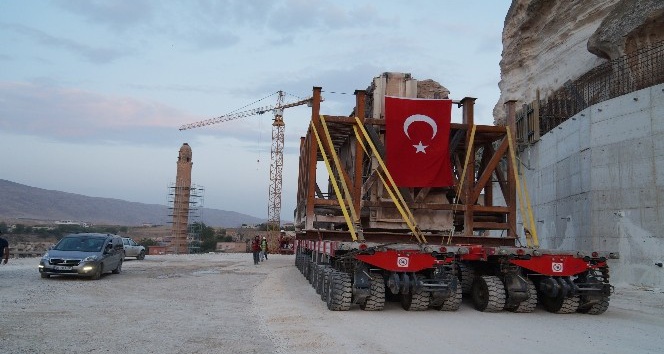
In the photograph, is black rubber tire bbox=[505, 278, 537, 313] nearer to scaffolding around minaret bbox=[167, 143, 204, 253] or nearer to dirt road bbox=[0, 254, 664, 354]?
dirt road bbox=[0, 254, 664, 354]

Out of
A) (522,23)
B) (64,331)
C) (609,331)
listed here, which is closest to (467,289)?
(609,331)

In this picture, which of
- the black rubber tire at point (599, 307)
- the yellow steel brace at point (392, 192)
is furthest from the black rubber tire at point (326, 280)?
the black rubber tire at point (599, 307)

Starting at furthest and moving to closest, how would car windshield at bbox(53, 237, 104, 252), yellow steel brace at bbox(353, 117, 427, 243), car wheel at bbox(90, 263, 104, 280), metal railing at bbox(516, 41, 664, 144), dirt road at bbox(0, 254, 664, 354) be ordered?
1. metal railing at bbox(516, 41, 664, 144)
2. car windshield at bbox(53, 237, 104, 252)
3. car wheel at bbox(90, 263, 104, 280)
4. yellow steel brace at bbox(353, 117, 427, 243)
5. dirt road at bbox(0, 254, 664, 354)

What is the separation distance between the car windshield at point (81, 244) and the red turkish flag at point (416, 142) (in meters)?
10.4

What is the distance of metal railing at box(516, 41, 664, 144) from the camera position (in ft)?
56.7

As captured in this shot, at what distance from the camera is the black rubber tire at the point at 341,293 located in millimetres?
10180

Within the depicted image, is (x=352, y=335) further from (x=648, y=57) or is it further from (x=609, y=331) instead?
(x=648, y=57)

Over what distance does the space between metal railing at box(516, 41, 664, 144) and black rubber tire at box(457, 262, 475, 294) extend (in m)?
9.42

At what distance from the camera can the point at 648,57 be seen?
1753 centimetres

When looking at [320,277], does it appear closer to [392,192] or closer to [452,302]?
[392,192]

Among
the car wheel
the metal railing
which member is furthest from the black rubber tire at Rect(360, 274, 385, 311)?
the metal railing

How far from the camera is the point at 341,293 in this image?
1018 cm

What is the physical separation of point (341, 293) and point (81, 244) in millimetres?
11040

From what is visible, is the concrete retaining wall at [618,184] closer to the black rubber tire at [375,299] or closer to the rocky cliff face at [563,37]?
the rocky cliff face at [563,37]
